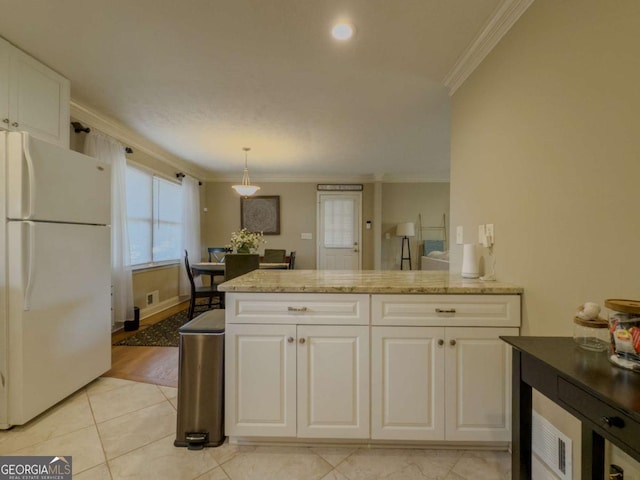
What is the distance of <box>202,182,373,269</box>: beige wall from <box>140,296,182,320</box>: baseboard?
163 cm

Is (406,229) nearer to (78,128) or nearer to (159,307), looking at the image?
(159,307)

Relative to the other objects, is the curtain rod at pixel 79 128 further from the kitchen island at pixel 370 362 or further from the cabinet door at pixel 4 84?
the kitchen island at pixel 370 362

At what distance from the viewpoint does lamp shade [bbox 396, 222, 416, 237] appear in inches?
236

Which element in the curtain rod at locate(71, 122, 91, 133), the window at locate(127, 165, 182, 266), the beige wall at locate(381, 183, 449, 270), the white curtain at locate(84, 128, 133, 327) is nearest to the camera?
the curtain rod at locate(71, 122, 91, 133)

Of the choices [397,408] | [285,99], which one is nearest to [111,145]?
[285,99]

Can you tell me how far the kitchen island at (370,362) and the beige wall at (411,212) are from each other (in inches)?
192

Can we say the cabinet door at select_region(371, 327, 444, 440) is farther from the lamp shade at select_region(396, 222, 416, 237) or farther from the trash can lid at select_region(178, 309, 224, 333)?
the lamp shade at select_region(396, 222, 416, 237)

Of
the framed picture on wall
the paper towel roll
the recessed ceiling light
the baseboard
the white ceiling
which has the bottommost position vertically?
the baseboard

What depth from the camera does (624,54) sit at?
101 centimetres

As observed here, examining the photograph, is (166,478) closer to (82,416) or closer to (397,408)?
(82,416)

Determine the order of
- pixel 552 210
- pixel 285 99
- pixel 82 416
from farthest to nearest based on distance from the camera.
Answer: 1. pixel 285 99
2. pixel 82 416
3. pixel 552 210

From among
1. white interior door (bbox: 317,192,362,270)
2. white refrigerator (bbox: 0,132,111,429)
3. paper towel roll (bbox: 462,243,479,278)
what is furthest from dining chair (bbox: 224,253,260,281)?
white interior door (bbox: 317,192,362,270)

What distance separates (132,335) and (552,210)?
410cm

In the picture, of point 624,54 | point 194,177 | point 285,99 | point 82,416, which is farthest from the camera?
point 194,177
